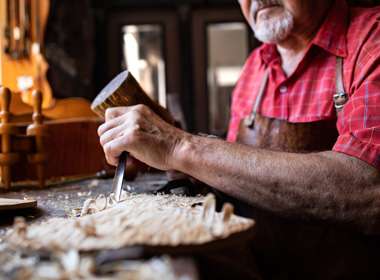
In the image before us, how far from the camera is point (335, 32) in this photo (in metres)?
1.65

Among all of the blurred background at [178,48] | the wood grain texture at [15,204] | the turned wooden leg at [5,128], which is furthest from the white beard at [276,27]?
the blurred background at [178,48]

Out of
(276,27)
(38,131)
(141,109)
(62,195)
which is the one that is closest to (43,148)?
(38,131)

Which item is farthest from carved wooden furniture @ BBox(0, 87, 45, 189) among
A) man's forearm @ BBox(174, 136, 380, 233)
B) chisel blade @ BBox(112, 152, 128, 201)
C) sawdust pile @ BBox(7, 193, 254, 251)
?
sawdust pile @ BBox(7, 193, 254, 251)

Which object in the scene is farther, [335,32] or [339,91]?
[335,32]

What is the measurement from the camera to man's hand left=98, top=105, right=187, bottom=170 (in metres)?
1.14

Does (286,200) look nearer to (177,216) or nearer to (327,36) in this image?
→ (177,216)

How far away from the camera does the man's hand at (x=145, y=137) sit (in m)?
1.14

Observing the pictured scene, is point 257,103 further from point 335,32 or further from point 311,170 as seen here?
point 311,170

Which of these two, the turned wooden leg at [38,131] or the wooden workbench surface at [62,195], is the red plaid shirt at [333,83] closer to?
the wooden workbench surface at [62,195]

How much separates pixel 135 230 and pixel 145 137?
1.51 ft

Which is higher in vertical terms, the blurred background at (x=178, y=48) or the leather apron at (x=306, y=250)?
the blurred background at (x=178, y=48)

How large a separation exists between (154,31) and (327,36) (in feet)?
12.3

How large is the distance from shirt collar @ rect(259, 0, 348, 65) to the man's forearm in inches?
22.9

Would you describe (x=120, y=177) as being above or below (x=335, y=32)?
below
